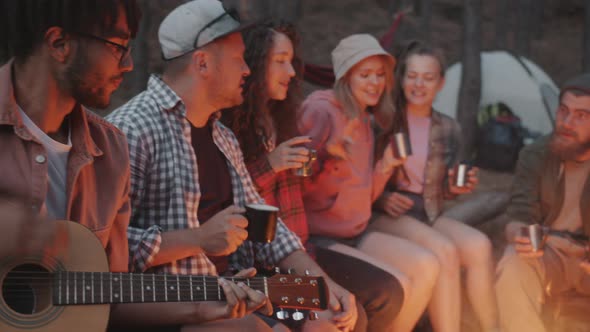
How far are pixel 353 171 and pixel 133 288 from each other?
2.07 meters

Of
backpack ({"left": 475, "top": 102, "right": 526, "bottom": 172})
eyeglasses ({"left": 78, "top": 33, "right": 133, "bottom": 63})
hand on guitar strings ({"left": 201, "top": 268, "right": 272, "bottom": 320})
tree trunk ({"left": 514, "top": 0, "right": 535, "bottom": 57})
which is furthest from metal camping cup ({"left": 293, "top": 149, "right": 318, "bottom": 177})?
tree trunk ({"left": 514, "top": 0, "right": 535, "bottom": 57})

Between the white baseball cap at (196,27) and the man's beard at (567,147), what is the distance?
6.46 ft

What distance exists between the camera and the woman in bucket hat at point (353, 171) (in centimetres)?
413

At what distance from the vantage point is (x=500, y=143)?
33.7 feet

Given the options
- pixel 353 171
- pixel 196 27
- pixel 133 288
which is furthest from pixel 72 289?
pixel 353 171

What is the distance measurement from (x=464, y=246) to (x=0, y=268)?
9.78ft

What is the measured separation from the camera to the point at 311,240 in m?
4.17

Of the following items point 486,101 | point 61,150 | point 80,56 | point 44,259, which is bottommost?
point 486,101

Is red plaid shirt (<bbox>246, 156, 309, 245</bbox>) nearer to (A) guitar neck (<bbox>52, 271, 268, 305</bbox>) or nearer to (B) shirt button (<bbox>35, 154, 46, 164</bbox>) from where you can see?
(A) guitar neck (<bbox>52, 271, 268, 305</bbox>)

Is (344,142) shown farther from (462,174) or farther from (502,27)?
(502,27)

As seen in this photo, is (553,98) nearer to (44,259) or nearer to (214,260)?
(214,260)

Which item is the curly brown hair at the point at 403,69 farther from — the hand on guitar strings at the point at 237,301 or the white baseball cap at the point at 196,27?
the hand on guitar strings at the point at 237,301

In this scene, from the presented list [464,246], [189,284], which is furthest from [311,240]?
[189,284]

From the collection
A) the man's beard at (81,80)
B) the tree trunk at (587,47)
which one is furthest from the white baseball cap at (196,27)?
the tree trunk at (587,47)
